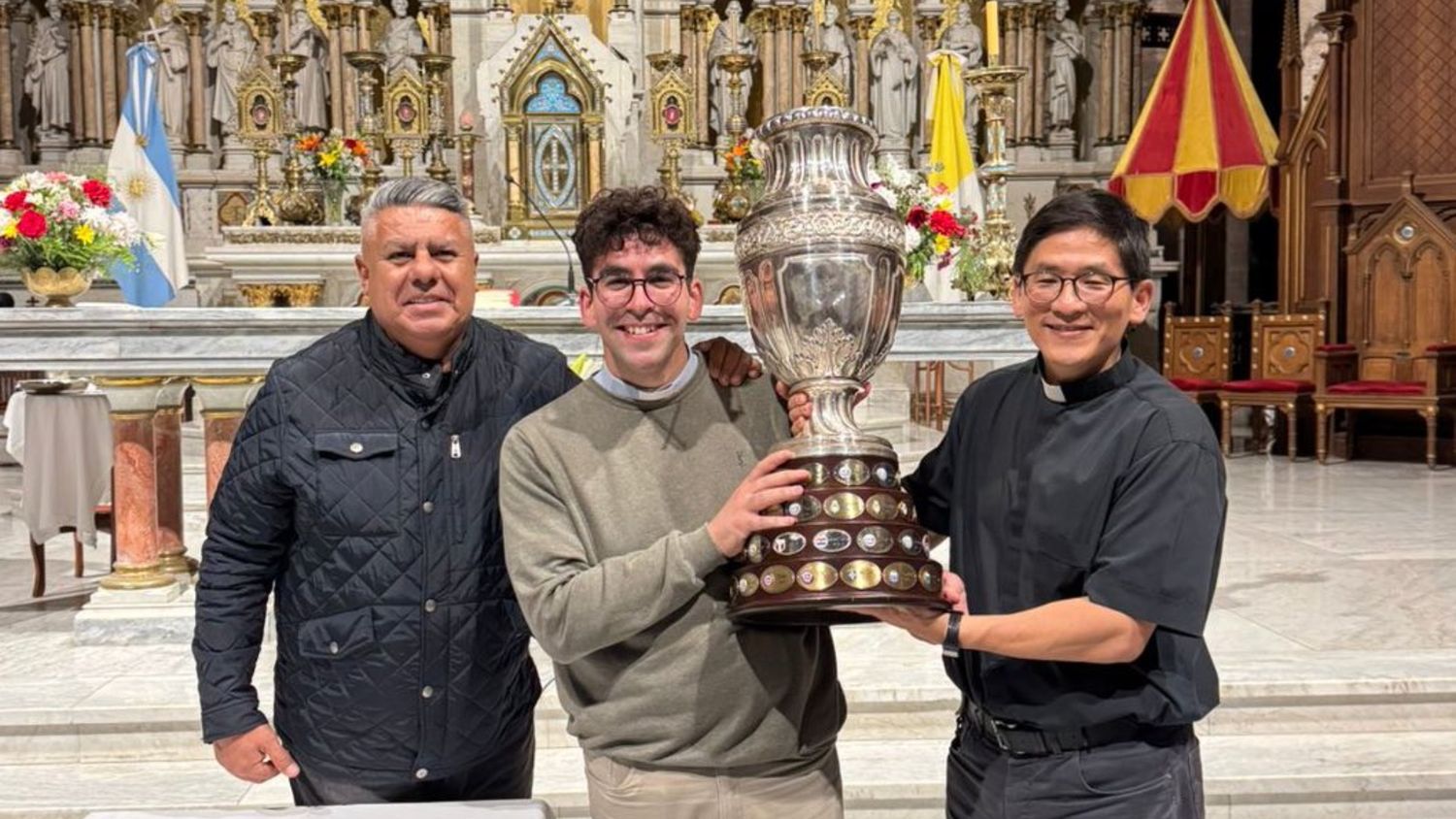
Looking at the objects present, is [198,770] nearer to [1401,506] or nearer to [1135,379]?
[1135,379]

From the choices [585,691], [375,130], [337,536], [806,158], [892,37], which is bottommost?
[585,691]

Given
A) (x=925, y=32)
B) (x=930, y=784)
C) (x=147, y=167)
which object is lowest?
(x=930, y=784)

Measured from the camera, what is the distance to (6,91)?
36.6ft

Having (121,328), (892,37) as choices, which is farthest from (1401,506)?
(121,328)

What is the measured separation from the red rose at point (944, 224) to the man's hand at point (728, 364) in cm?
314

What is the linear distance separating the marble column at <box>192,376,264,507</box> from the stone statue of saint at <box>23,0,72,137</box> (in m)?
7.66

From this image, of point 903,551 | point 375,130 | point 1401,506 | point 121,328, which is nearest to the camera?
point 903,551

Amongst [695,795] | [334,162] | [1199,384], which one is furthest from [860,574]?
[1199,384]

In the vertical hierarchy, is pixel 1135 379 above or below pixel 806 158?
below

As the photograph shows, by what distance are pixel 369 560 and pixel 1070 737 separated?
3.53ft

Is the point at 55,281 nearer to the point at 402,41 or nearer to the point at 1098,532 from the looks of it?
the point at 1098,532

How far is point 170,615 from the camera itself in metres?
4.67

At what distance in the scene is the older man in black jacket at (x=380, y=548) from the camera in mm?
2008

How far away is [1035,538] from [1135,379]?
27cm
